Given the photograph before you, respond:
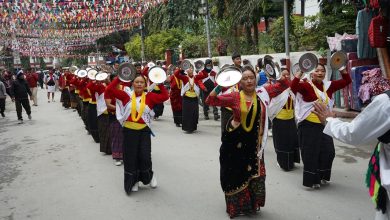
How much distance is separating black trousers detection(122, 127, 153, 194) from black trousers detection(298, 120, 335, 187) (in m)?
2.10

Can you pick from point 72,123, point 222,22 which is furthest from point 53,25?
point 72,123

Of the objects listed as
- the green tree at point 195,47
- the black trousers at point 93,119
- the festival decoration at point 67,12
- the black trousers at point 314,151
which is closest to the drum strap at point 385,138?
the black trousers at point 314,151

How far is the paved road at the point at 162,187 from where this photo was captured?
465 cm

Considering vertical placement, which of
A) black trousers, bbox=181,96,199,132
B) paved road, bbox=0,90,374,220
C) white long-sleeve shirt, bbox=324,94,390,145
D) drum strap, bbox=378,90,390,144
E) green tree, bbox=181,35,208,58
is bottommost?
paved road, bbox=0,90,374,220

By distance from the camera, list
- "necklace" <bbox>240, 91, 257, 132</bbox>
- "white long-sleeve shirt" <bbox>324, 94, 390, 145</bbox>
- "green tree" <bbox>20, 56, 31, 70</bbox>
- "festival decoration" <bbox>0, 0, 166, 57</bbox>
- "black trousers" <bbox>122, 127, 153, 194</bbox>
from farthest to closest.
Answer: "green tree" <bbox>20, 56, 31, 70</bbox> → "festival decoration" <bbox>0, 0, 166, 57</bbox> → "black trousers" <bbox>122, 127, 153, 194</bbox> → "necklace" <bbox>240, 91, 257, 132</bbox> → "white long-sleeve shirt" <bbox>324, 94, 390, 145</bbox>

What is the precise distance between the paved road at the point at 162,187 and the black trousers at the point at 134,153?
27 cm

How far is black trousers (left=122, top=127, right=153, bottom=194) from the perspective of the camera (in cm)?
531

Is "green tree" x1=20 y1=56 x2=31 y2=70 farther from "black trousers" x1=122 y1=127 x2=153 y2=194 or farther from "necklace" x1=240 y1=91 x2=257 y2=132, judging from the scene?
"necklace" x1=240 y1=91 x2=257 y2=132

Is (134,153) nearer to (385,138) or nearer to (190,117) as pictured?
(385,138)

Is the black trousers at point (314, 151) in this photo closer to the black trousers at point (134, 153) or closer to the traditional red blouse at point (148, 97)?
the traditional red blouse at point (148, 97)

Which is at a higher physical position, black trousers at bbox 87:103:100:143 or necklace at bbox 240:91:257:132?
necklace at bbox 240:91:257:132

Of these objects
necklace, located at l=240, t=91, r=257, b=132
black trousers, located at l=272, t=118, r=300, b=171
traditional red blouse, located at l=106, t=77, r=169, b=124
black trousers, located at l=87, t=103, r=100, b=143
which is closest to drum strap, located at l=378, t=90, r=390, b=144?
necklace, located at l=240, t=91, r=257, b=132

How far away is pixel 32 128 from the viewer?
40.5ft

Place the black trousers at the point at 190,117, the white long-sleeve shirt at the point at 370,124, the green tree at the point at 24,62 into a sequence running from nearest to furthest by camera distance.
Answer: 1. the white long-sleeve shirt at the point at 370,124
2. the black trousers at the point at 190,117
3. the green tree at the point at 24,62
